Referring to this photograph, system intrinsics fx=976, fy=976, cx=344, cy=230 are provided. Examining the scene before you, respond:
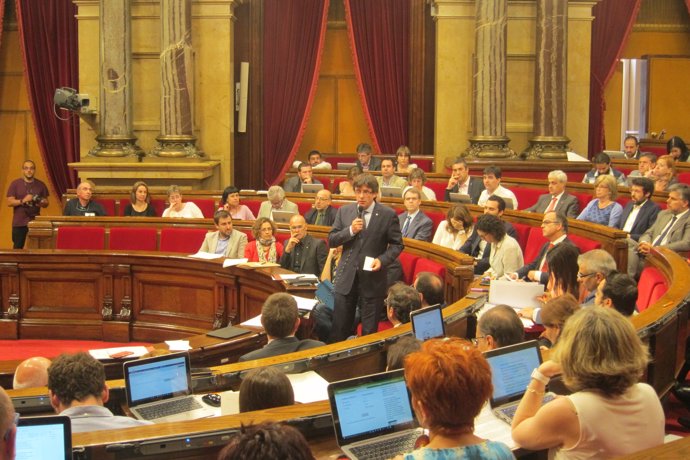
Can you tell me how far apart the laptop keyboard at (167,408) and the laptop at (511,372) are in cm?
113

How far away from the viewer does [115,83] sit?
1120cm

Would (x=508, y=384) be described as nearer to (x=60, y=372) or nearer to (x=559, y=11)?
(x=60, y=372)

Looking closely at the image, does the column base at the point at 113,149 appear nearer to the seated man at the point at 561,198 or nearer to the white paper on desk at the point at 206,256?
the white paper on desk at the point at 206,256

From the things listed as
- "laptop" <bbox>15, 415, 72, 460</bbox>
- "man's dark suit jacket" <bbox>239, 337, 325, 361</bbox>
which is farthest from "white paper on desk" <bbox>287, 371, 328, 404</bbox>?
"laptop" <bbox>15, 415, 72, 460</bbox>

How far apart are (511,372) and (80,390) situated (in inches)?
57.0

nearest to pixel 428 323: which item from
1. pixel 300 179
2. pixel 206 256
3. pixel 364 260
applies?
pixel 364 260

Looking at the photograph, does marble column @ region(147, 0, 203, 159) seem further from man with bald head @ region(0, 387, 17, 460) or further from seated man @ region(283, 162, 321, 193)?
man with bald head @ region(0, 387, 17, 460)

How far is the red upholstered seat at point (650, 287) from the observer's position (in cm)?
541

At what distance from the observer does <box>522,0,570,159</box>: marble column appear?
36.1ft

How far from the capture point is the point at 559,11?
1099cm

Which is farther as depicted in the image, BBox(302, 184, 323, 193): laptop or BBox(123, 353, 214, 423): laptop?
BBox(302, 184, 323, 193): laptop

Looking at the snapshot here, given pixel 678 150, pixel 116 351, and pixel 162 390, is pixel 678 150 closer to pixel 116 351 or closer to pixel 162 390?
pixel 116 351

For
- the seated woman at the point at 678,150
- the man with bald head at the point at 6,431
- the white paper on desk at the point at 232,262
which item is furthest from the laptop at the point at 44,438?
the seated woman at the point at 678,150

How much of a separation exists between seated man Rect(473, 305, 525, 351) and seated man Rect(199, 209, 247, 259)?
4380 mm
